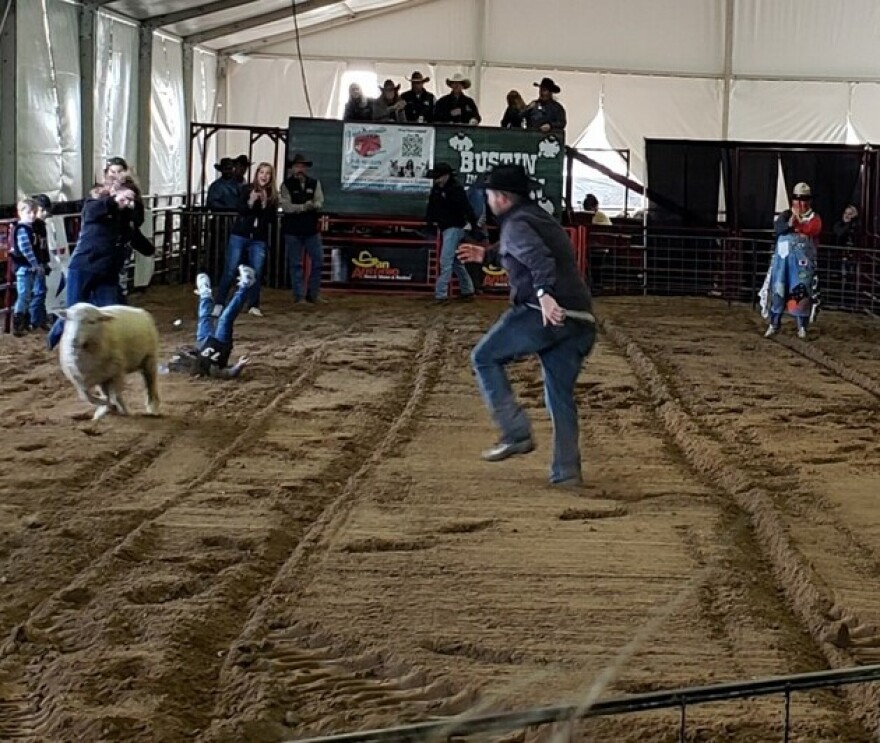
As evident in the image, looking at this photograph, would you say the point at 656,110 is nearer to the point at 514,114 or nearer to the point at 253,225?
the point at 514,114

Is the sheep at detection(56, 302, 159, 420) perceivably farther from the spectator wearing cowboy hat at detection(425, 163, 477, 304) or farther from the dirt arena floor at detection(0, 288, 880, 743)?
the spectator wearing cowboy hat at detection(425, 163, 477, 304)

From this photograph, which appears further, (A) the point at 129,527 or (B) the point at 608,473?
(B) the point at 608,473

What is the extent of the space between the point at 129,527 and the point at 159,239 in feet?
60.1

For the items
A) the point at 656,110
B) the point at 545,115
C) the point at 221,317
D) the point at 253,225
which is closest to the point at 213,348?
the point at 221,317

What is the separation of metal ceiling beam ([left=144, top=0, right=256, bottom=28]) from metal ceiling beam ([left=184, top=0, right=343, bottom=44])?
285 cm

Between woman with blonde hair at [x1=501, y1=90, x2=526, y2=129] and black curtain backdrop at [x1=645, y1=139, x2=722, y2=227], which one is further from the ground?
woman with blonde hair at [x1=501, y1=90, x2=526, y2=129]

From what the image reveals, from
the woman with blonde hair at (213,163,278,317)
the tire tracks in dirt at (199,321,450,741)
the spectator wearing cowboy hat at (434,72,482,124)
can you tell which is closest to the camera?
the tire tracks in dirt at (199,321,450,741)

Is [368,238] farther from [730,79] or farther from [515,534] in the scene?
[515,534]

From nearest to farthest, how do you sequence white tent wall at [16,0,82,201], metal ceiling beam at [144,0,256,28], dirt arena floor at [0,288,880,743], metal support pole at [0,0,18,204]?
dirt arena floor at [0,288,880,743] < metal support pole at [0,0,18,204] < white tent wall at [16,0,82,201] < metal ceiling beam at [144,0,256,28]

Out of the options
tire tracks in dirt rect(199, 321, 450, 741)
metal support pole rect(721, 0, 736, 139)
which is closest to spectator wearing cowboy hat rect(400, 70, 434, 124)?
metal support pole rect(721, 0, 736, 139)

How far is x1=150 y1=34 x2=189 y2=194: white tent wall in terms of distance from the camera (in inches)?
943

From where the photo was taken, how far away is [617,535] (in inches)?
271

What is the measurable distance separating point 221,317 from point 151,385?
185 centimetres

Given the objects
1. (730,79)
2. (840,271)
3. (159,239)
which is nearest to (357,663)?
(840,271)
